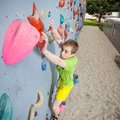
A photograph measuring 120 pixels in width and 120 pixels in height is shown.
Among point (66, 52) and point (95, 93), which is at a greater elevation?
point (66, 52)

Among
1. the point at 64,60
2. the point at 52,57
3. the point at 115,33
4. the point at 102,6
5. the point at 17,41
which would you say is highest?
the point at 17,41

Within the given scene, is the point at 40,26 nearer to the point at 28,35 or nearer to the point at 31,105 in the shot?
the point at 28,35

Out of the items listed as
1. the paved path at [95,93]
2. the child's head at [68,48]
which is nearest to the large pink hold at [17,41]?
the child's head at [68,48]

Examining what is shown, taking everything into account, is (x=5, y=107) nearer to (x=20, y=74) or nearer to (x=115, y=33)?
(x=20, y=74)

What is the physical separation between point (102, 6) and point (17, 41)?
2998cm

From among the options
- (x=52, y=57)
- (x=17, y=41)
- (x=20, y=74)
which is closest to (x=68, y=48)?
(x=52, y=57)

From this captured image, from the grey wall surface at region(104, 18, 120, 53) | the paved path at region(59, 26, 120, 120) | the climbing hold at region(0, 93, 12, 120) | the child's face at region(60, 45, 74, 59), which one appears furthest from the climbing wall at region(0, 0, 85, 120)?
the grey wall surface at region(104, 18, 120, 53)

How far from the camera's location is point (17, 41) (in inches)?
61.5

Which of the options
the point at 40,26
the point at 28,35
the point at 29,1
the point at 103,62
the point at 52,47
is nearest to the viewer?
→ the point at 28,35

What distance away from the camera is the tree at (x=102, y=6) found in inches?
1143

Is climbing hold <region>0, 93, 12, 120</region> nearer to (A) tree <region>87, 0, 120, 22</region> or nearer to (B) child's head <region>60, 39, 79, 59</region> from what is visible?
(B) child's head <region>60, 39, 79, 59</region>

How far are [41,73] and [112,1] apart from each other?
93.5 ft

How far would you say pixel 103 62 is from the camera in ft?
25.7

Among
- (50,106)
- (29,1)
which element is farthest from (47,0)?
(50,106)
